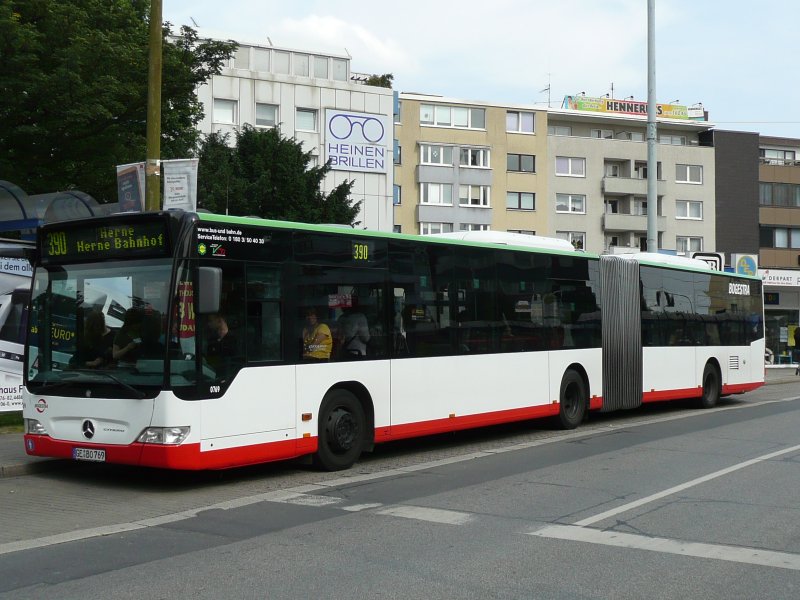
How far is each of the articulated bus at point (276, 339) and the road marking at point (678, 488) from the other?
372cm

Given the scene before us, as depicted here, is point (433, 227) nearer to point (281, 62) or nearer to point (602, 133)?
point (281, 62)

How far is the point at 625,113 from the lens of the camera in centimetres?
7319

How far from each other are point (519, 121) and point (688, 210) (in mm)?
14803

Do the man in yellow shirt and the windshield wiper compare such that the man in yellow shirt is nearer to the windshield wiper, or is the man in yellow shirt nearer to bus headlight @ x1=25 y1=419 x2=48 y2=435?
the windshield wiper

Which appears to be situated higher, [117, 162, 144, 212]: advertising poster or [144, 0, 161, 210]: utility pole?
[144, 0, 161, 210]: utility pole

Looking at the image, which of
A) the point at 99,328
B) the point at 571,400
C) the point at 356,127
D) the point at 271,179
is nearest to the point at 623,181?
the point at 356,127

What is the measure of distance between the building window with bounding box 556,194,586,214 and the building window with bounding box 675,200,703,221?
760 centimetres

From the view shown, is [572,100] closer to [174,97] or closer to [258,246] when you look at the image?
[174,97]

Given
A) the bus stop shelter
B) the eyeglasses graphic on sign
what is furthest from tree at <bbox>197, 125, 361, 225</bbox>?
the bus stop shelter

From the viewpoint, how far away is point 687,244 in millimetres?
69188

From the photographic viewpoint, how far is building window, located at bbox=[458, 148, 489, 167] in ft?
204

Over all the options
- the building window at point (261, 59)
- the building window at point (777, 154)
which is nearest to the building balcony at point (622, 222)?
the building window at point (777, 154)

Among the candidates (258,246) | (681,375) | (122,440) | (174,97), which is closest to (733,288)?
(681,375)

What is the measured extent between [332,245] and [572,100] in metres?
68.9
